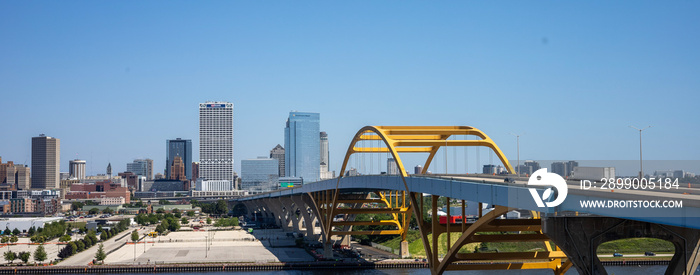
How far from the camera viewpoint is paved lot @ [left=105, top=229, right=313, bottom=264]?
8138 centimetres

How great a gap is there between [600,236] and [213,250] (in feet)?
237

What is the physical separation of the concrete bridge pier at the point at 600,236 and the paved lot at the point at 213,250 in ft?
184

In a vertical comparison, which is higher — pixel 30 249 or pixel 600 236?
pixel 600 236

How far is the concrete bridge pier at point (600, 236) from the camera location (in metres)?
22.6

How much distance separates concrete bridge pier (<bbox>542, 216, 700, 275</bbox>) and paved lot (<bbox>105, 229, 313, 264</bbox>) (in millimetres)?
56055

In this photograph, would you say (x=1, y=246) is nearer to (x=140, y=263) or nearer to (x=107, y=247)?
(x=107, y=247)

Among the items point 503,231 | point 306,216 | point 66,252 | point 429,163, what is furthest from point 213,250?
point 503,231

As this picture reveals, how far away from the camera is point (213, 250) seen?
301ft

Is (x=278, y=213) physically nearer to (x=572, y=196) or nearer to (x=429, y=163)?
(x=429, y=163)

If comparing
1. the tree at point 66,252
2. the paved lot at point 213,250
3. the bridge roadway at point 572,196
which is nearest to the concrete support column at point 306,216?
the paved lot at point 213,250

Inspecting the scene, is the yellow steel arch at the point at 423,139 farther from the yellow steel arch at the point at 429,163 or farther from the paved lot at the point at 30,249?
the paved lot at the point at 30,249

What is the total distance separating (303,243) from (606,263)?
126 feet

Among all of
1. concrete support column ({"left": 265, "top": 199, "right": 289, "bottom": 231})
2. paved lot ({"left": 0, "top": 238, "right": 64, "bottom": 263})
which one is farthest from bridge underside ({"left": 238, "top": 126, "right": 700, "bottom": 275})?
concrete support column ({"left": 265, "top": 199, "right": 289, "bottom": 231})

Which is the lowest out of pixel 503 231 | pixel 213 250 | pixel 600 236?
pixel 213 250
